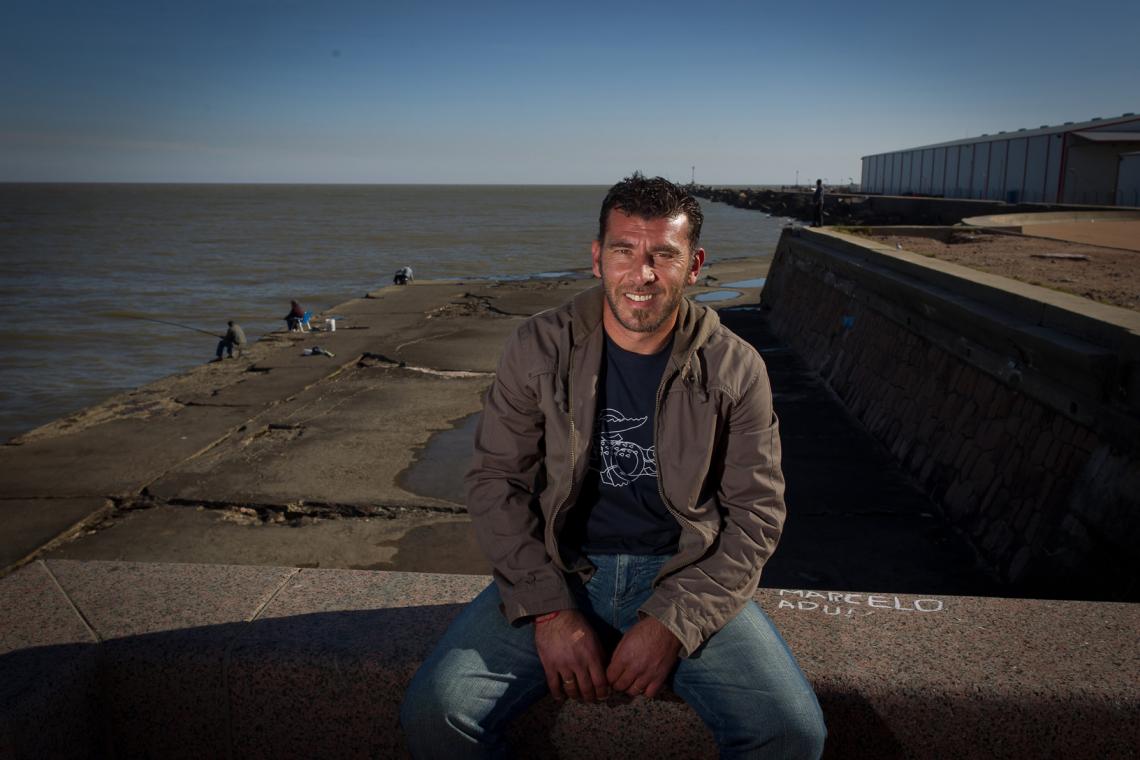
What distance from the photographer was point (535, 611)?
2.09m

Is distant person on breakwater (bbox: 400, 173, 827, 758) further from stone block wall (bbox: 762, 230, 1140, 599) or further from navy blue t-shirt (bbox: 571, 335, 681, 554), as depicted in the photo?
stone block wall (bbox: 762, 230, 1140, 599)

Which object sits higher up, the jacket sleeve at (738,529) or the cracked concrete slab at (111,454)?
the jacket sleeve at (738,529)

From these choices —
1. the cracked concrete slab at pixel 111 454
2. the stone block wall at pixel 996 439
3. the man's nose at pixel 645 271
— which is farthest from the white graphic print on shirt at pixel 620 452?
the cracked concrete slab at pixel 111 454

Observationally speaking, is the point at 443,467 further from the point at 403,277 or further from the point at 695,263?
the point at 403,277

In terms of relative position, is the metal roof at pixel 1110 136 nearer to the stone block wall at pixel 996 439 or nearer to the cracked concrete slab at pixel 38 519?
the stone block wall at pixel 996 439

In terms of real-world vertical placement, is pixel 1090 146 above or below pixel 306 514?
above

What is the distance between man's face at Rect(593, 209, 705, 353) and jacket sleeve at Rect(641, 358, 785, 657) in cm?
30

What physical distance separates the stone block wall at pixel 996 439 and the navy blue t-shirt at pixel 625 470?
9.57 ft

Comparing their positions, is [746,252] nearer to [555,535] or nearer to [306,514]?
[306,514]

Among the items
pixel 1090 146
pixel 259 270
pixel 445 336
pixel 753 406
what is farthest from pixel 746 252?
pixel 753 406

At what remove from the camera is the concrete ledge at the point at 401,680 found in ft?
6.75

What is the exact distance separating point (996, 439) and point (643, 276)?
4.42 metres

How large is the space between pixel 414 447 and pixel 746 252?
3113 cm

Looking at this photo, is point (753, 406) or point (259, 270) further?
point (259, 270)
